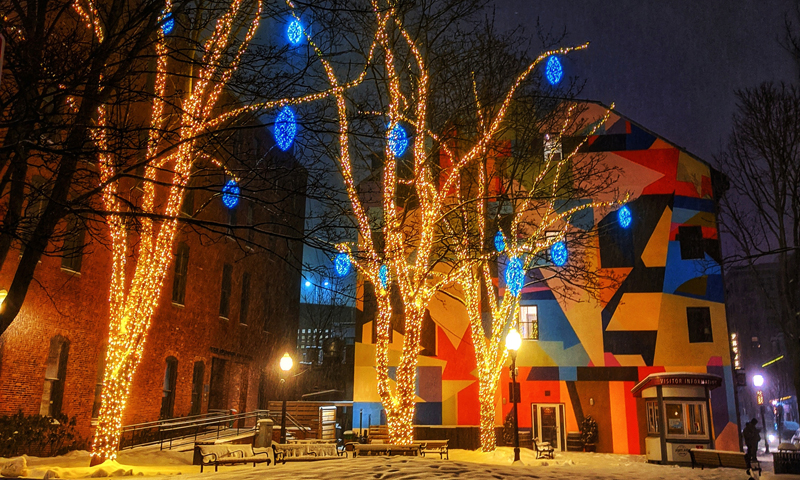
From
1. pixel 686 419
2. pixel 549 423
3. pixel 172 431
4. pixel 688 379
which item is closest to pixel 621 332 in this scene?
pixel 549 423

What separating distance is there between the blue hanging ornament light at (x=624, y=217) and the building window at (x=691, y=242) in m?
2.22

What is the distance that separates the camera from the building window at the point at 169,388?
2439 cm

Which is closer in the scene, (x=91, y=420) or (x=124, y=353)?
(x=124, y=353)

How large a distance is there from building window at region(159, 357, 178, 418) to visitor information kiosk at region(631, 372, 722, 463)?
57.6 ft

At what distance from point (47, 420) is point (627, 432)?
20812 mm

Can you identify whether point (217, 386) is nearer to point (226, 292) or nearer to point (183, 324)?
point (226, 292)

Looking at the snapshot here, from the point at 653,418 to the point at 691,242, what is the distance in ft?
30.4

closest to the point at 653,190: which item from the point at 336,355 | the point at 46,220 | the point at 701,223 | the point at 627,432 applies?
the point at 701,223

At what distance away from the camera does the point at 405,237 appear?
19797 millimetres

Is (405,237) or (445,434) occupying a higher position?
(405,237)

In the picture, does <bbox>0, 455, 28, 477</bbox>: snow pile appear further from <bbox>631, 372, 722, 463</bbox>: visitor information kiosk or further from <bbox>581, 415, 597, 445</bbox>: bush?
<bbox>581, 415, 597, 445</bbox>: bush

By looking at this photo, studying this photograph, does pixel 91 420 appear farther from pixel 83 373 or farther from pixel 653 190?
pixel 653 190

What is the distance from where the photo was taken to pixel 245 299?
32.5 m

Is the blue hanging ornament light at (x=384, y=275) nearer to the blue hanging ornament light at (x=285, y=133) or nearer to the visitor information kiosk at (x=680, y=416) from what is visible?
the blue hanging ornament light at (x=285, y=133)
